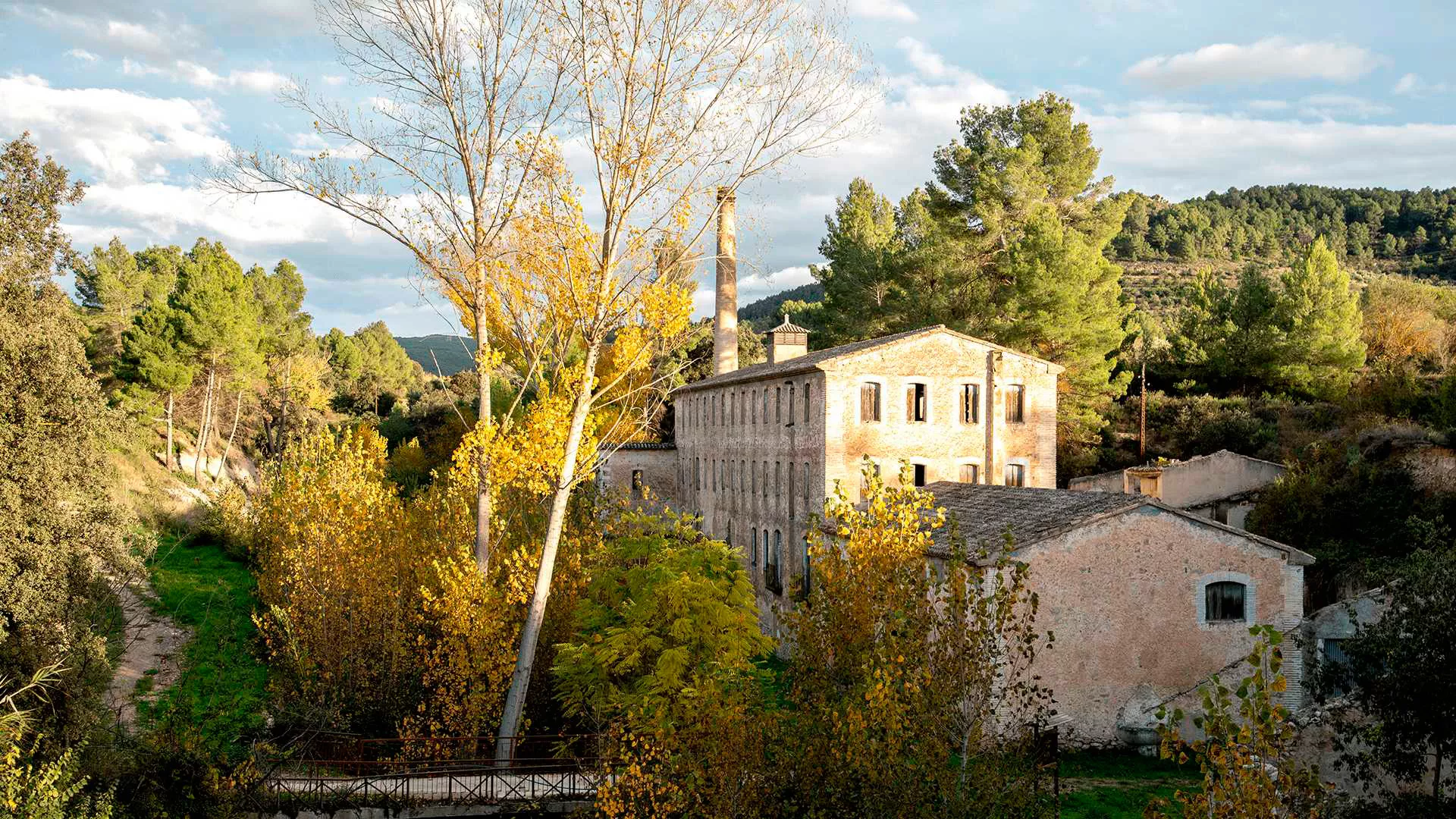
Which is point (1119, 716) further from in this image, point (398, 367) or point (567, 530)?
point (398, 367)

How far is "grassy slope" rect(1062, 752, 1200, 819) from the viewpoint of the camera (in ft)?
64.4

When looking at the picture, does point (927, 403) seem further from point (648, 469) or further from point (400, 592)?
point (648, 469)

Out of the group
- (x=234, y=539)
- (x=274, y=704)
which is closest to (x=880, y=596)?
(x=274, y=704)

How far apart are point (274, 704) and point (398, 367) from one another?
9770 cm

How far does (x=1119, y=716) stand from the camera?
23094 mm

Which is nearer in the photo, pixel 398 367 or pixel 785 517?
pixel 785 517

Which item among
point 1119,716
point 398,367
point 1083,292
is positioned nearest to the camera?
point 1119,716

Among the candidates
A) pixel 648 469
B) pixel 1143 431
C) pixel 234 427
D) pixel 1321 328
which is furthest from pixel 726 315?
pixel 234 427

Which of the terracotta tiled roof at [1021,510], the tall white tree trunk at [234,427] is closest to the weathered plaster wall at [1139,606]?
the terracotta tiled roof at [1021,510]

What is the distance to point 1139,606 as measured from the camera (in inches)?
915

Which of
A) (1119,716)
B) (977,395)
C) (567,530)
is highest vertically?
(977,395)

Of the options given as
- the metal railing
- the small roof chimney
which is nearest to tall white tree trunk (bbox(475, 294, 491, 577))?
the metal railing

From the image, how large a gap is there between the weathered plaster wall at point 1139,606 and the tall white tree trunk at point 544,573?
30.3 feet

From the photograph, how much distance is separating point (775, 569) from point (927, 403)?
7365 mm
